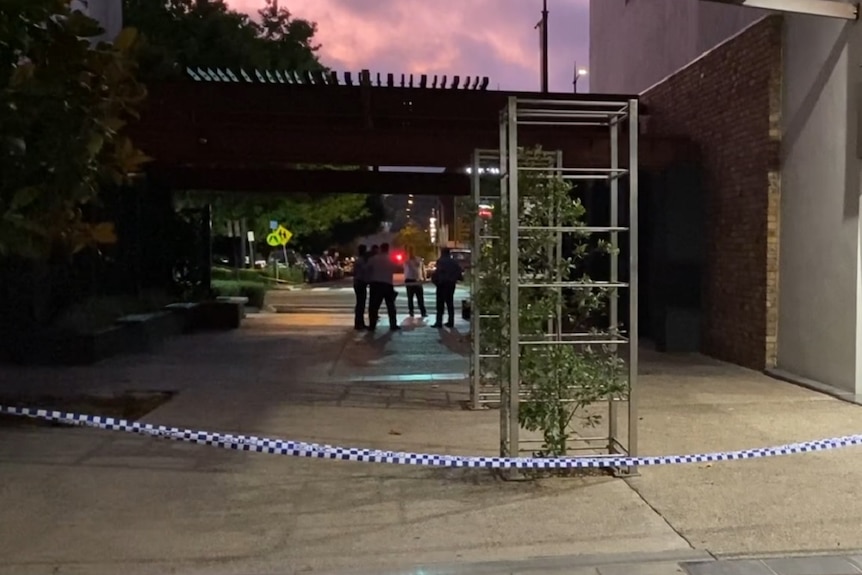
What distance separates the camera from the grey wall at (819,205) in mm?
9758

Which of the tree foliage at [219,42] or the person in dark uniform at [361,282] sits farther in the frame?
the tree foliage at [219,42]

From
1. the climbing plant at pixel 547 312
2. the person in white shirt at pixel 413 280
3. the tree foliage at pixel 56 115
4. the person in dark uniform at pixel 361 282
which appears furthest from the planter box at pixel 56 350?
the person in white shirt at pixel 413 280

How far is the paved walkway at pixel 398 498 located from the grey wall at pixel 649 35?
593 centimetres

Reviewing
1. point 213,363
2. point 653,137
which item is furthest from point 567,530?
point 653,137

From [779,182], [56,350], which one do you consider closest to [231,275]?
[56,350]

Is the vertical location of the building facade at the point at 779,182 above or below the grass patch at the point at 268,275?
above

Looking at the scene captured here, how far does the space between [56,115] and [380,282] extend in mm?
11478

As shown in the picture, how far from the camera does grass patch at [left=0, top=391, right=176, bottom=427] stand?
8688mm

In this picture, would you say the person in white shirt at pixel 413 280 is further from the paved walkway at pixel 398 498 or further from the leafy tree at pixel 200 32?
the paved walkway at pixel 398 498

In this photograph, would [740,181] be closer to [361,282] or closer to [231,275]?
[361,282]

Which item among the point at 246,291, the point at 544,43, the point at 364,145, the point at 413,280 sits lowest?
the point at 246,291

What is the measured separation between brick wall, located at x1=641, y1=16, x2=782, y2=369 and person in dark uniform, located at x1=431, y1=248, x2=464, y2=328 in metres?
5.24

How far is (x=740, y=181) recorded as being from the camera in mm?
12336

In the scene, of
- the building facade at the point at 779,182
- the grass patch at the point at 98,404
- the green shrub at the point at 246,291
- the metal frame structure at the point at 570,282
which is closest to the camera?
the metal frame structure at the point at 570,282
